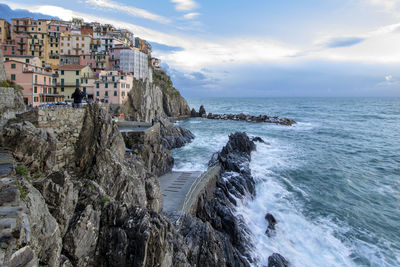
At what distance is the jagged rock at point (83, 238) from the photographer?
9.17 meters

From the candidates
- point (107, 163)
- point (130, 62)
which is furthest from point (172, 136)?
point (107, 163)

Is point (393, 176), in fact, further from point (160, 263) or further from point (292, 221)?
point (160, 263)

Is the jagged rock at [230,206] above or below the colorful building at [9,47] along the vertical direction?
below

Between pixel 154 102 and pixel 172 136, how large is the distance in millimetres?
30483

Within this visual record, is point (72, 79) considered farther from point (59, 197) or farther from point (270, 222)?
point (59, 197)

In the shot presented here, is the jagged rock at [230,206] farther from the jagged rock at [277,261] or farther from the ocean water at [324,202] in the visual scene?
the jagged rock at [277,261]

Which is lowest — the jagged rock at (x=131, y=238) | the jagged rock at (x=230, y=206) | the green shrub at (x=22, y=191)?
the jagged rock at (x=230, y=206)

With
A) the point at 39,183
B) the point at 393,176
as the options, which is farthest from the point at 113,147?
the point at 393,176

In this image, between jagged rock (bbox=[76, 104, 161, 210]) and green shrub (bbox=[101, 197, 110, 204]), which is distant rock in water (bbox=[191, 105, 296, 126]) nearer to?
jagged rock (bbox=[76, 104, 161, 210])

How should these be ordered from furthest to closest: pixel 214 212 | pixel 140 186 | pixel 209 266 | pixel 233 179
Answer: pixel 233 179, pixel 214 212, pixel 140 186, pixel 209 266

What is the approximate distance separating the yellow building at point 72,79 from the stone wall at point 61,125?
121 ft

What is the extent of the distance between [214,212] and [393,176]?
30.5m

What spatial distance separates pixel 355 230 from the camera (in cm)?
2238

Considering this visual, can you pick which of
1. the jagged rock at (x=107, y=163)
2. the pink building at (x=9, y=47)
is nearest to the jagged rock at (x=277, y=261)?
the jagged rock at (x=107, y=163)
